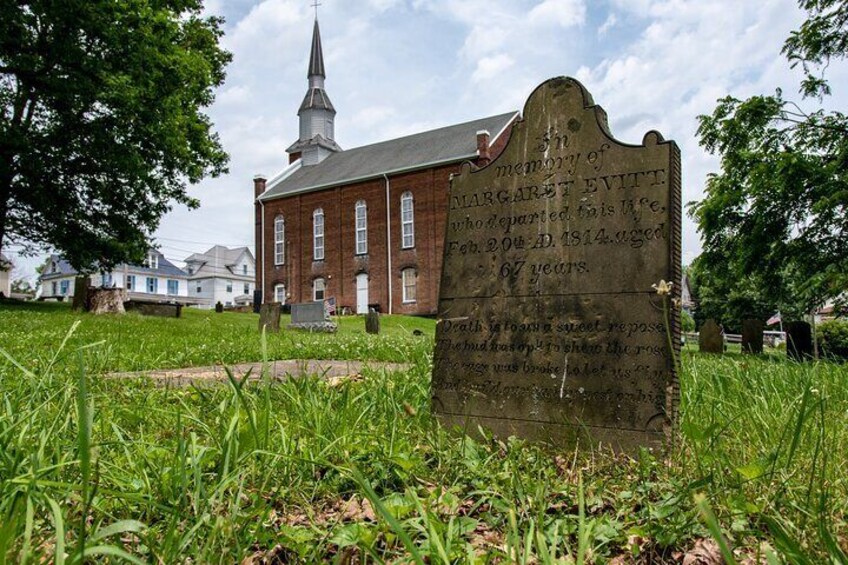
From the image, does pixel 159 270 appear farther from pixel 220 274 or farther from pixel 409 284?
pixel 409 284

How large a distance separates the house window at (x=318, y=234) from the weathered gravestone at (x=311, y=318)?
2312cm

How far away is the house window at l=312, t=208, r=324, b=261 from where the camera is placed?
43.0m

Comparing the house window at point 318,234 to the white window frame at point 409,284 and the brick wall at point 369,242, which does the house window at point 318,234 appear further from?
the white window frame at point 409,284

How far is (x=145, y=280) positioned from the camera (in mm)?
68812

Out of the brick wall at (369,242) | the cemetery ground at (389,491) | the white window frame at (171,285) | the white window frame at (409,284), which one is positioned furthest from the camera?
the white window frame at (171,285)

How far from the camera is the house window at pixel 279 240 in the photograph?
1762 inches

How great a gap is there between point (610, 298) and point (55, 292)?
8337 centimetres

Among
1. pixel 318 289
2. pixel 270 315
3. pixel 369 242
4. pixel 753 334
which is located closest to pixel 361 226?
pixel 369 242

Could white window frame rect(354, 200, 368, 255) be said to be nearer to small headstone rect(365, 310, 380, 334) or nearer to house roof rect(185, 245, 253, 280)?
small headstone rect(365, 310, 380, 334)

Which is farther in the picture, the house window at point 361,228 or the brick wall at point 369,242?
the house window at point 361,228

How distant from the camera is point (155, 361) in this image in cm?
642

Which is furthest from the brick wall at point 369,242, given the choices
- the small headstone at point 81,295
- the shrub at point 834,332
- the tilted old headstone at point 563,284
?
the tilted old headstone at point 563,284

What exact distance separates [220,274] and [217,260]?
8.36ft

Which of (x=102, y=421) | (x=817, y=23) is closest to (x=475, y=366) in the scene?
(x=102, y=421)
